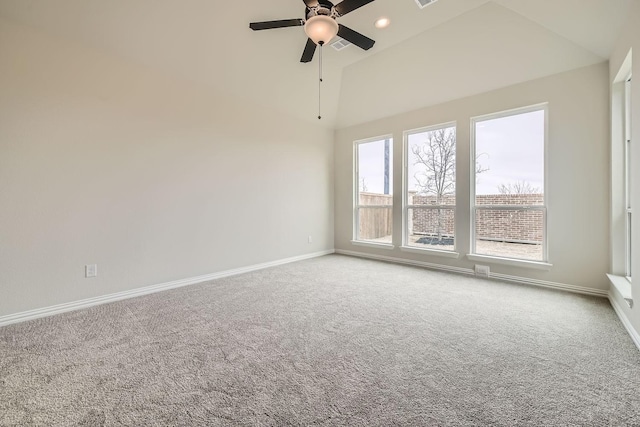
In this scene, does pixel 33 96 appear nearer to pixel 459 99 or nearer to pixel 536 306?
pixel 459 99

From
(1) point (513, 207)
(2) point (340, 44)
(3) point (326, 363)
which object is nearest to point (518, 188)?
(1) point (513, 207)

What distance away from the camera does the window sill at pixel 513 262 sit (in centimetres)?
360

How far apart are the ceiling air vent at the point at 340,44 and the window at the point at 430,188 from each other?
193 cm

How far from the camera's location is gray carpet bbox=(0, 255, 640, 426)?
145cm

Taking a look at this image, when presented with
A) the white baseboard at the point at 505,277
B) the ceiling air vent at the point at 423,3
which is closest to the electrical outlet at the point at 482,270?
the white baseboard at the point at 505,277

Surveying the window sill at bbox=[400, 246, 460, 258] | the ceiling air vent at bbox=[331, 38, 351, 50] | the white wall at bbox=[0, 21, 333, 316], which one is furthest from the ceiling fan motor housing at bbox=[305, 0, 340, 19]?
the window sill at bbox=[400, 246, 460, 258]

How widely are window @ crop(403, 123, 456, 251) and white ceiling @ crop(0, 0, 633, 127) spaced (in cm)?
63

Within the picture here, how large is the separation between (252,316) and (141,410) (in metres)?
1.30

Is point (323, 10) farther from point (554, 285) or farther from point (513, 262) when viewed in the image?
point (554, 285)

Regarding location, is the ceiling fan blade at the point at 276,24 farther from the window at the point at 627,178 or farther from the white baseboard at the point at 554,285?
the white baseboard at the point at 554,285

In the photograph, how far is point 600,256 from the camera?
128 inches

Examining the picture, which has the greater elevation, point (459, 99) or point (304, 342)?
point (459, 99)

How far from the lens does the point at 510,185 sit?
3920mm

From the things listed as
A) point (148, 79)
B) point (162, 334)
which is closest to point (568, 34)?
point (148, 79)
